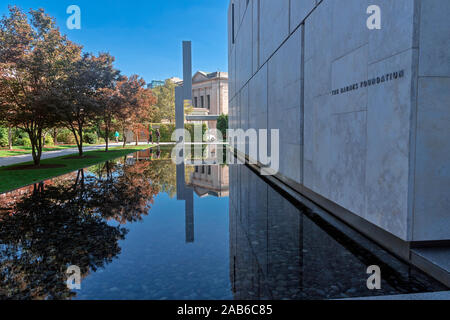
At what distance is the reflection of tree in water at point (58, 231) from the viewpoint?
3059mm

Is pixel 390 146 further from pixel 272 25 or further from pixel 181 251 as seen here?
pixel 272 25

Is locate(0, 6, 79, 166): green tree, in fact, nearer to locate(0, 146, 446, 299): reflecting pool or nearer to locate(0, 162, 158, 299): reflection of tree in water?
locate(0, 162, 158, 299): reflection of tree in water

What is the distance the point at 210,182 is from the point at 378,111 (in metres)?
6.62

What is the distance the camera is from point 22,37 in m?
11.1

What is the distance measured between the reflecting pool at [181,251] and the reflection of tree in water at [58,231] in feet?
0.05

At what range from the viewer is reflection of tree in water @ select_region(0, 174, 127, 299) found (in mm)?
2947

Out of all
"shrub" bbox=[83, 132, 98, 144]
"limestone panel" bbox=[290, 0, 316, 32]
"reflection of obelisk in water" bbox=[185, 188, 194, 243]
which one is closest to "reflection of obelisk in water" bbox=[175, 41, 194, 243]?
"reflection of obelisk in water" bbox=[185, 188, 194, 243]

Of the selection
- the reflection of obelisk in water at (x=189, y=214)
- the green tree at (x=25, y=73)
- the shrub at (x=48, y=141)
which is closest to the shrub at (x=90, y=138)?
the shrub at (x=48, y=141)

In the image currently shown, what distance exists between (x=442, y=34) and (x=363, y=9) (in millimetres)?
1319

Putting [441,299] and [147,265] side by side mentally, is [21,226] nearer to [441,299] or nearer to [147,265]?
[147,265]

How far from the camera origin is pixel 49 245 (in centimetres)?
403

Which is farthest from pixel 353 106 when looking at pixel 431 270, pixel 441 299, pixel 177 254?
pixel 177 254

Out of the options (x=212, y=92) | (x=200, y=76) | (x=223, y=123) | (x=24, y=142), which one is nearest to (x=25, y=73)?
(x=24, y=142)

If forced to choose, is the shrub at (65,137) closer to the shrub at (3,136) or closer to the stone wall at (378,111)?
the shrub at (3,136)
